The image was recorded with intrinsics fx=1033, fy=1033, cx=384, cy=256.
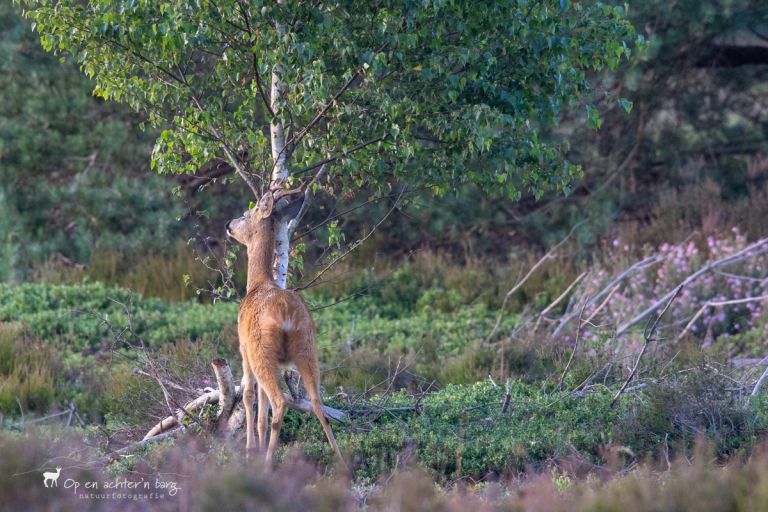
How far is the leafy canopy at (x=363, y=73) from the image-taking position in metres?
6.79

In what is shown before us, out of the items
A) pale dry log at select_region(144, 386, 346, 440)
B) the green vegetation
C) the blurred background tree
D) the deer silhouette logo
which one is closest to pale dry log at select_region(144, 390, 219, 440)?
pale dry log at select_region(144, 386, 346, 440)

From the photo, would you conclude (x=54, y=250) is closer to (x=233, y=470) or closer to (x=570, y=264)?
(x=570, y=264)

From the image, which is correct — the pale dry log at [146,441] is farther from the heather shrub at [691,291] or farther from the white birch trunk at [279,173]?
the heather shrub at [691,291]

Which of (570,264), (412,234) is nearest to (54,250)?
(412,234)

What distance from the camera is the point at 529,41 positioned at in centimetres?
718

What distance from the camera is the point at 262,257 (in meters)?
6.75

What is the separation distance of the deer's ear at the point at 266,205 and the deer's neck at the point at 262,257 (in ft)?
0.35

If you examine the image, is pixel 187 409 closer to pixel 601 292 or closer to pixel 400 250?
pixel 601 292

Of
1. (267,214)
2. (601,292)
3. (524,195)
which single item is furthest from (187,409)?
(524,195)

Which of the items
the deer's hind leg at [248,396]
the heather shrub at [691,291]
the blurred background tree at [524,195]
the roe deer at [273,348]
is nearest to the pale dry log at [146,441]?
the deer's hind leg at [248,396]

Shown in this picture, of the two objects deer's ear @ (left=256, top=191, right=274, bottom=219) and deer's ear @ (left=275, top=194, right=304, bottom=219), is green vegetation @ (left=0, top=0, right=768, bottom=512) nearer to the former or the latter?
deer's ear @ (left=275, top=194, right=304, bottom=219)

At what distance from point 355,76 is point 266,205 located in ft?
3.56

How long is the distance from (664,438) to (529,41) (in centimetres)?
287

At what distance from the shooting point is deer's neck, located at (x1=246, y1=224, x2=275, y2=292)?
22.1 ft
